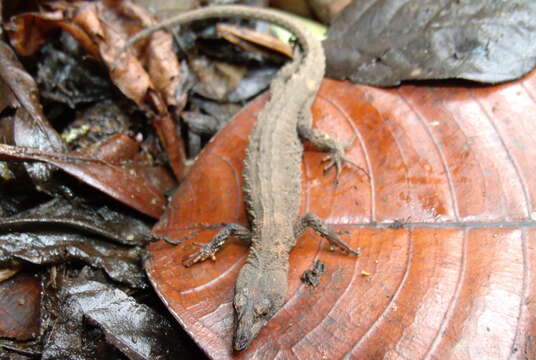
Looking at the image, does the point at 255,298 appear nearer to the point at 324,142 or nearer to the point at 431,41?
the point at 324,142

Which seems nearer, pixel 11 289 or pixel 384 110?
pixel 11 289

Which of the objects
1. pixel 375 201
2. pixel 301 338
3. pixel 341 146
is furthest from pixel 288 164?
pixel 301 338

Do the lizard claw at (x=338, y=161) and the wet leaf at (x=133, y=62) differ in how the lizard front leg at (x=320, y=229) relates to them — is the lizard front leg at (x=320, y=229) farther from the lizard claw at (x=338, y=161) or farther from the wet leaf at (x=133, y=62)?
the wet leaf at (x=133, y=62)

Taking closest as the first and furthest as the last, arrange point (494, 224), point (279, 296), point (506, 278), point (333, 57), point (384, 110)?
point (506, 278) → point (494, 224) → point (279, 296) → point (384, 110) → point (333, 57)

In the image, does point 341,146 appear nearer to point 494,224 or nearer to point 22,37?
point 494,224

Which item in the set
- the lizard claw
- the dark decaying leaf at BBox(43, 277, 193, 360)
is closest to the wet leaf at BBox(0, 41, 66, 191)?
the dark decaying leaf at BBox(43, 277, 193, 360)

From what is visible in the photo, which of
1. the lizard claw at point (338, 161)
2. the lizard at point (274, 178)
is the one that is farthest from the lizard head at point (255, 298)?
the lizard claw at point (338, 161)

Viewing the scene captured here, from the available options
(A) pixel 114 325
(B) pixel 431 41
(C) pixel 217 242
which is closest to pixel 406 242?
(C) pixel 217 242
